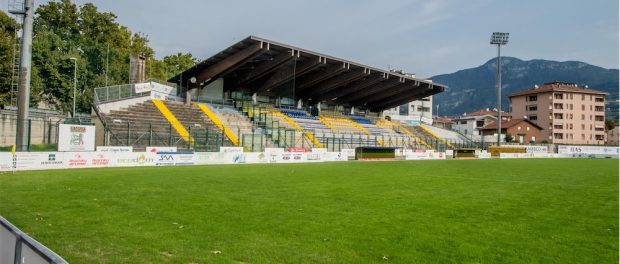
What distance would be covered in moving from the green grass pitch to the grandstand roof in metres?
33.4

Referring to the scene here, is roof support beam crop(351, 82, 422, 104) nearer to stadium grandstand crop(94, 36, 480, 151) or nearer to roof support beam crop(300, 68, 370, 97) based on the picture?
stadium grandstand crop(94, 36, 480, 151)

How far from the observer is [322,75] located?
57.4 metres

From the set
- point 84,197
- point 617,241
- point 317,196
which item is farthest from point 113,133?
point 617,241

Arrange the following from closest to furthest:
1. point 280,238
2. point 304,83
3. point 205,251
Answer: point 205,251 < point 280,238 < point 304,83

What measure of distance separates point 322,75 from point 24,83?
3772 cm

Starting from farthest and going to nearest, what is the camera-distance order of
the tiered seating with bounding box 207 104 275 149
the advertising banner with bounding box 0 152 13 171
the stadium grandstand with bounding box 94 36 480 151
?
the tiered seating with bounding box 207 104 275 149, the stadium grandstand with bounding box 94 36 480 151, the advertising banner with bounding box 0 152 13 171

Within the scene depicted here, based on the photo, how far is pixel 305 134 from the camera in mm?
49031

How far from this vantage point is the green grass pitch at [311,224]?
6633 mm

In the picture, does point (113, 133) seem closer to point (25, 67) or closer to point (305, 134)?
point (25, 67)

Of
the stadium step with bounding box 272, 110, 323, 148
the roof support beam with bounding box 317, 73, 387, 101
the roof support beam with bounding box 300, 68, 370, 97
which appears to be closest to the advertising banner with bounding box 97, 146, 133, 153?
the stadium step with bounding box 272, 110, 323, 148

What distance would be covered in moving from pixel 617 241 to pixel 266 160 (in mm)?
29656

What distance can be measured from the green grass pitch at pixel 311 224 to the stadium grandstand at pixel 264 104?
2160cm

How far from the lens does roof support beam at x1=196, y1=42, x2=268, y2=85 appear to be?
45.7 m

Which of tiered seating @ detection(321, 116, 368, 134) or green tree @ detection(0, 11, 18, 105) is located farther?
tiered seating @ detection(321, 116, 368, 134)
